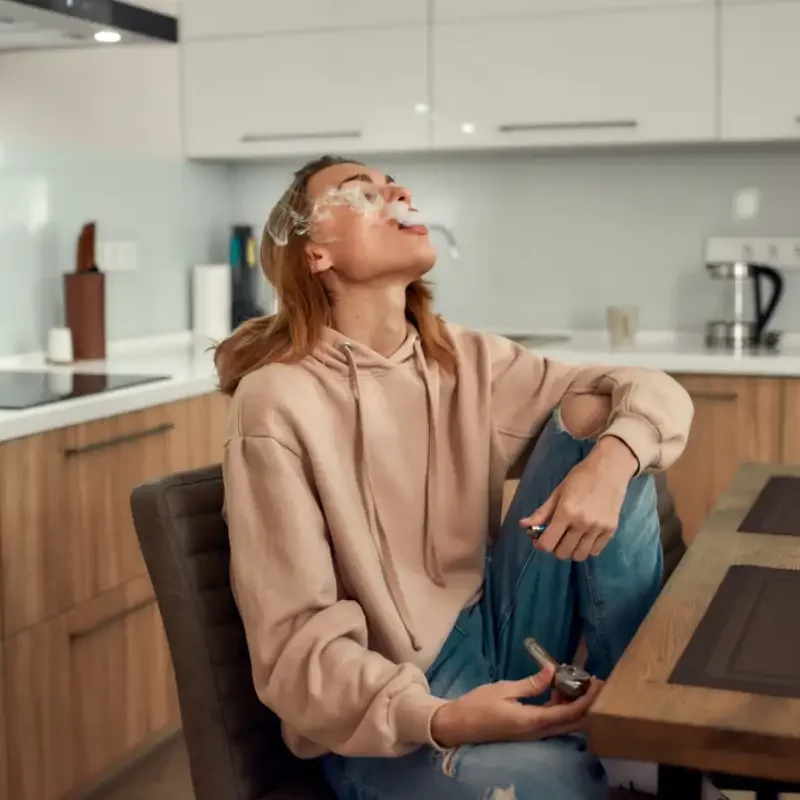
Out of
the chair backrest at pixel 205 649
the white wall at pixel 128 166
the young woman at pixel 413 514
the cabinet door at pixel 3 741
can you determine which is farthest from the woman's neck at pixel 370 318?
the white wall at pixel 128 166

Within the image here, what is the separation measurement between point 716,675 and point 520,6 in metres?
2.51

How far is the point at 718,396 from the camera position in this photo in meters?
3.04

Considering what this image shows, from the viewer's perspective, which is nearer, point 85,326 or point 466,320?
point 85,326

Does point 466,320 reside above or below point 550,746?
above

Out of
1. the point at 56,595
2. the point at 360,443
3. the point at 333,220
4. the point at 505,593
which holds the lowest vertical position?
the point at 56,595

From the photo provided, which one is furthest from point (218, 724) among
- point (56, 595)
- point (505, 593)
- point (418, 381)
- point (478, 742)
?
point (56, 595)

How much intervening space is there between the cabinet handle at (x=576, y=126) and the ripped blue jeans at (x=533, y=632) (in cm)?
172

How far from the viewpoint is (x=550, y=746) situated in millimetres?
1368

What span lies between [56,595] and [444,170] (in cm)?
190

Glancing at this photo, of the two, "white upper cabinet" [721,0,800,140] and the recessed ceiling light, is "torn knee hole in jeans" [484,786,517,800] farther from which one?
"white upper cabinet" [721,0,800,140]

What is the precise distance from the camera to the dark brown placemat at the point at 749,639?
1071 millimetres

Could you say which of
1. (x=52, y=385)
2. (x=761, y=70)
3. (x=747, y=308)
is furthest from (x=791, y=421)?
(x=52, y=385)

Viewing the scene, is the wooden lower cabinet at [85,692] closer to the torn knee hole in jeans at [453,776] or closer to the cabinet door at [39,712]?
the cabinet door at [39,712]

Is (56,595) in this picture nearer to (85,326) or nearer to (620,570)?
(85,326)
